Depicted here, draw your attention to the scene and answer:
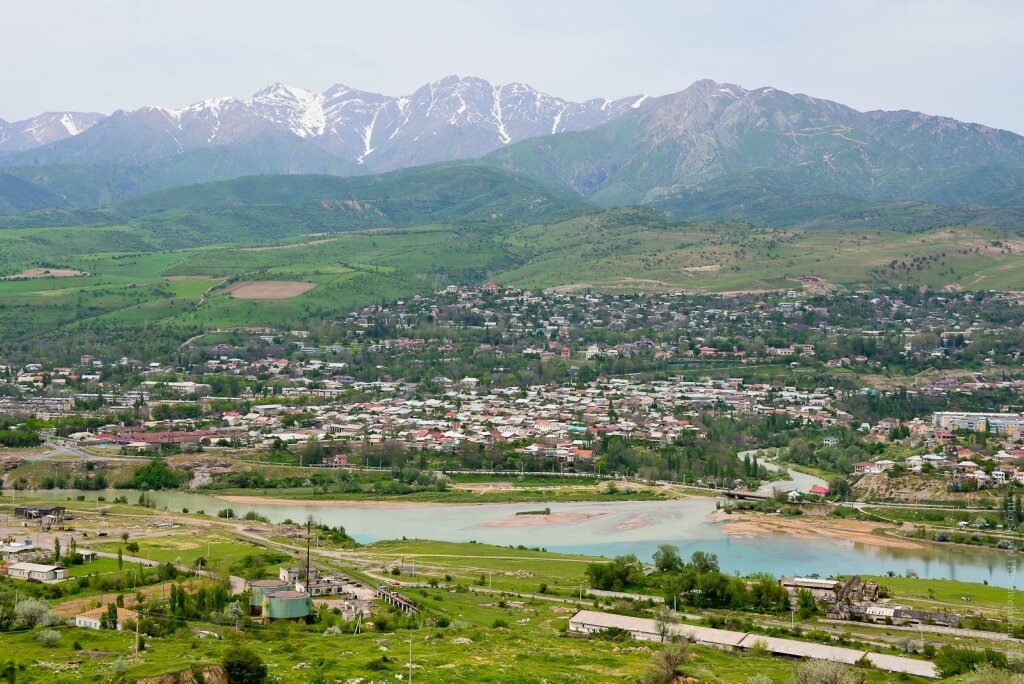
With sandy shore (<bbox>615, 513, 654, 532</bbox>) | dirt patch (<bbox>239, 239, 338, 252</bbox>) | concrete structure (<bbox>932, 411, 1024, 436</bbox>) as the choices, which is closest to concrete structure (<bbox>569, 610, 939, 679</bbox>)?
sandy shore (<bbox>615, 513, 654, 532</bbox>)

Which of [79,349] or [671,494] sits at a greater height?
[79,349]

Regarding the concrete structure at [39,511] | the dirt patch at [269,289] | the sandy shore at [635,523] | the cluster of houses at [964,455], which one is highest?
the dirt patch at [269,289]

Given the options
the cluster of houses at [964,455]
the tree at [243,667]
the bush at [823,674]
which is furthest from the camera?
the cluster of houses at [964,455]

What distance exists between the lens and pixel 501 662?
93.5 ft

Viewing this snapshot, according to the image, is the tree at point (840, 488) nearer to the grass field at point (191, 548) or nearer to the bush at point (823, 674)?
the grass field at point (191, 548)

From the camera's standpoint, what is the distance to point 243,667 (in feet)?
84.4

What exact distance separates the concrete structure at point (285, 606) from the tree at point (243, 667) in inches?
237

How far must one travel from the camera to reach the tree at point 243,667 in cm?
2558

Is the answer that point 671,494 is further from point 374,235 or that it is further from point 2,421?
point 374,235

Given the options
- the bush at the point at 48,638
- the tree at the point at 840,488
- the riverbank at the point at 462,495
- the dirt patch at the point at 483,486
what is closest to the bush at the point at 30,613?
the bush at the point at 48,638

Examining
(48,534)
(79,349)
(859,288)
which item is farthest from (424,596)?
(859,288)

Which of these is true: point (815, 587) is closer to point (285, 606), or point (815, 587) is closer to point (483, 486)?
point (285, 606)

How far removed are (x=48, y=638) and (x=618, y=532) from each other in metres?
25.6

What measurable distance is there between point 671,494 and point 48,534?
25.5 m
